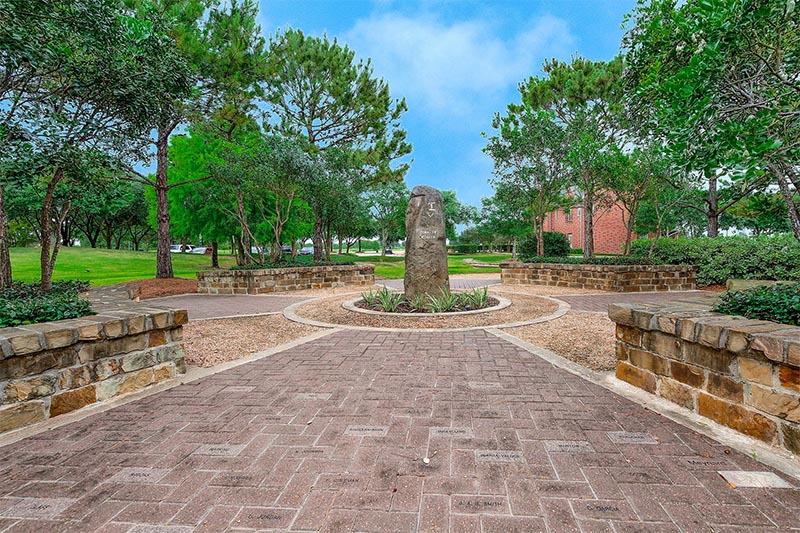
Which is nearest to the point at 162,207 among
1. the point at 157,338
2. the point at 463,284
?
the point at 157,338

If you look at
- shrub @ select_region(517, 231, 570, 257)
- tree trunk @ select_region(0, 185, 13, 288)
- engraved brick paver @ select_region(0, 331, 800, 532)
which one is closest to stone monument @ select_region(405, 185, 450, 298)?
engraved brick paver @ select_region(0, 331, 800, 532)

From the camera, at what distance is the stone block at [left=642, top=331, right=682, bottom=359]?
2898 millimetres

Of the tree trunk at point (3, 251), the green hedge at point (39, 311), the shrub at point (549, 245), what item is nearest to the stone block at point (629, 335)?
the green hedge at point (39, 311)

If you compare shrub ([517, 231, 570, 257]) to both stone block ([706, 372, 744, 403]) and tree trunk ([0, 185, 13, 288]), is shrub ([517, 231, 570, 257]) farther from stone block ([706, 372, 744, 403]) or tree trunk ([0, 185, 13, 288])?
tree trunk ([0, 185, 13, 288])

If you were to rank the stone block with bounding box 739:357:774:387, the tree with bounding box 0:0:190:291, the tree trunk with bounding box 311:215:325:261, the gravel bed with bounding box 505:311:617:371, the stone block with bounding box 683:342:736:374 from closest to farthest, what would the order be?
the stone block with bounding box 739:357:774:387 < the stone block with bounding box 683:342:736:374 < the gravel bed with bounding box 505:311:617:371 < the tree with bounding box 0:0:190:291 < the tree trunk with bounding box 311:215:325:261

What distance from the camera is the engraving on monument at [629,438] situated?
2391mm

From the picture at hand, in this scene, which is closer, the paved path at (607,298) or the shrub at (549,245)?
the paved path at (607,298)

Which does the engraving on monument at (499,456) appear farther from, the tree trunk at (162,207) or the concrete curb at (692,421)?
the tree trunk at (162,207)

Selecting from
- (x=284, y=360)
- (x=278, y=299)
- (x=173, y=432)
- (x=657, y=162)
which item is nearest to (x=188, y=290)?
(x=278, y=299)

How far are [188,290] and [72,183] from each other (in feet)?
20.7

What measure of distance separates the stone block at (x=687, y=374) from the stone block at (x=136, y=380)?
478cm

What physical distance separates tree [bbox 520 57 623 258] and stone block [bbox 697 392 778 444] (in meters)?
10.5

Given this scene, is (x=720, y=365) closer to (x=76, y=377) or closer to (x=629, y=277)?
(x=76, y=377)

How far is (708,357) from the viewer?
2635mm
